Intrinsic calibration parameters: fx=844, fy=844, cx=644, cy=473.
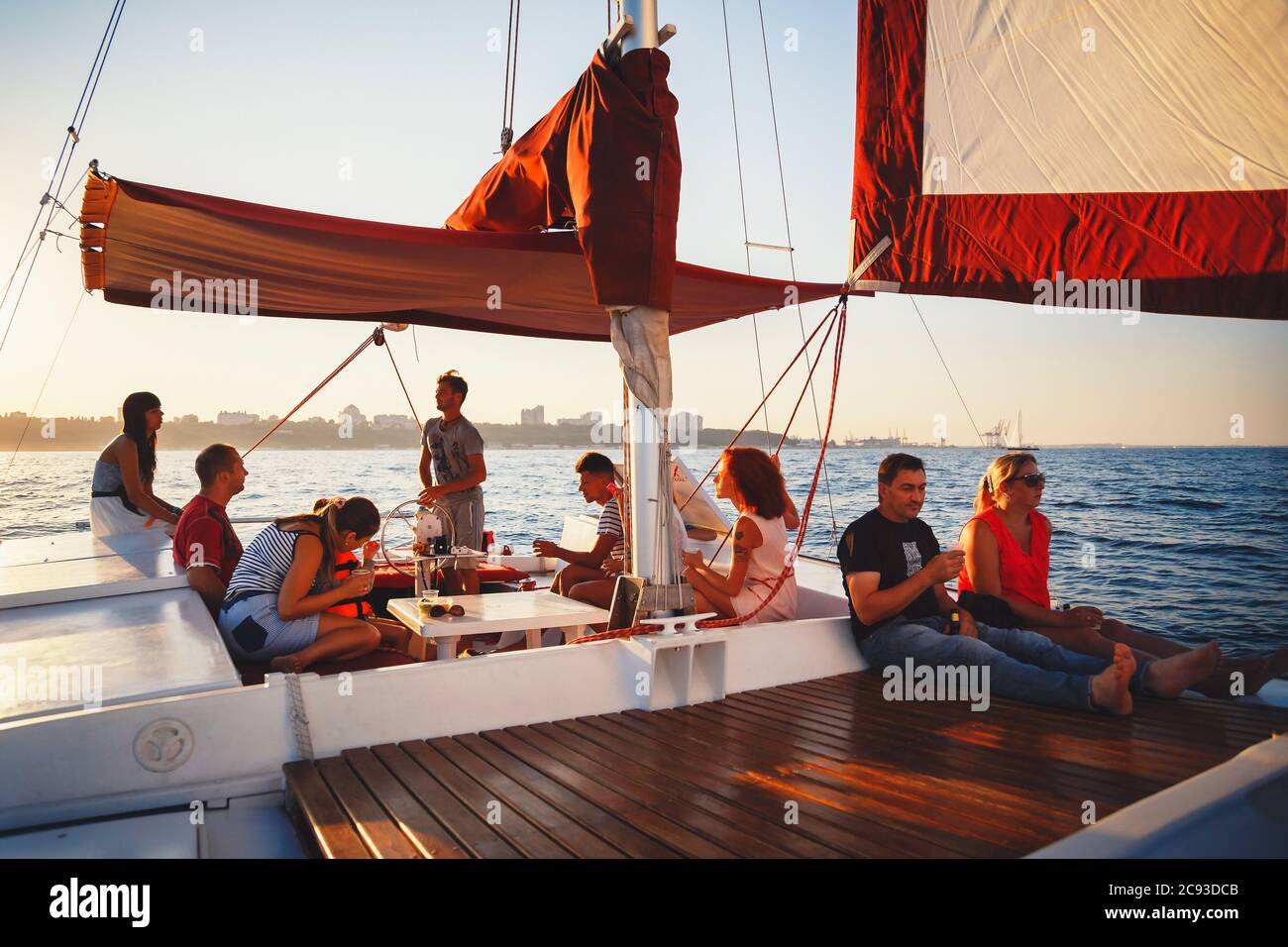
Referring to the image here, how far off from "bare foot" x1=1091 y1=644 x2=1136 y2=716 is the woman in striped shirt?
2.80 m

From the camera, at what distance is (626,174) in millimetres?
3256

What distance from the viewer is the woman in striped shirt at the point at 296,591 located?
3377 millimetres

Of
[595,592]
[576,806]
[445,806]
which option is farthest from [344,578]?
[576,806]

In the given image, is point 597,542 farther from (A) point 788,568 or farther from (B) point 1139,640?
(B) point 1139,640

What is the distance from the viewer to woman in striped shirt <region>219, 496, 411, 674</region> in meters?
3.38

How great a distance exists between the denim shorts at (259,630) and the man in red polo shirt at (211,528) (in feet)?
1.93

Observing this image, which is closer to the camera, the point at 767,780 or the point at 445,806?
the point at 445,806

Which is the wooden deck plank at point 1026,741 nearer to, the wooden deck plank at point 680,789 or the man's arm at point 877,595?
the man's arm at point 877,595

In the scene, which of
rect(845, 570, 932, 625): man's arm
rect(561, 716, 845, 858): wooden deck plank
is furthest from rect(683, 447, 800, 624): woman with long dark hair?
rect(561, 716, 845, 858): wooden deck plank

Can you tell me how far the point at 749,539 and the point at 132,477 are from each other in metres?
4.35

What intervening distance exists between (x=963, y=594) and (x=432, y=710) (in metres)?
2.37

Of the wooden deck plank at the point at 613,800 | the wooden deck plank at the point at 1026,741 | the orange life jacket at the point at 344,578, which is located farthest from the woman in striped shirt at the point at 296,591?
the wooden deck plank at the point at 1026,741

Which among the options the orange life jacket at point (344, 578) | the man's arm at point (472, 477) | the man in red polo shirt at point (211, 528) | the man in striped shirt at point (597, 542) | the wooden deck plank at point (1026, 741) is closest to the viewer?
the wooden deck plank at point (1026, 741)
